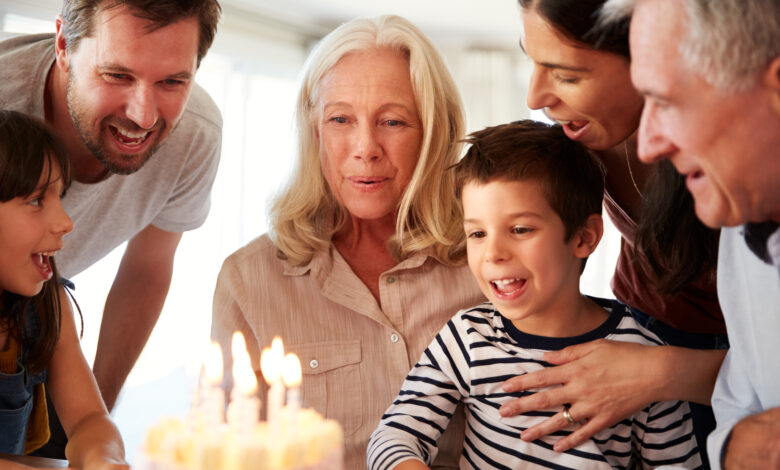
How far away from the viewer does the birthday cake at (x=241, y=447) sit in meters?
0.86

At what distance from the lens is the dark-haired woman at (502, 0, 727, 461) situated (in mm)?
1480

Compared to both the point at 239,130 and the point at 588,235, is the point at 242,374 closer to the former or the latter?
the point at 588,235

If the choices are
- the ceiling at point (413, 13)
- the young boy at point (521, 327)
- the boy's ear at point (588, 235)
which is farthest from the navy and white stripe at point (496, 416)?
the ceiling at point (413, 13)

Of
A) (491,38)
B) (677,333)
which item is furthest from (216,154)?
(491,38)

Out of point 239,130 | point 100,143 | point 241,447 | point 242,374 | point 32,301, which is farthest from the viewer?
point 239,130

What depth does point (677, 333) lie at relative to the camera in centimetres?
198

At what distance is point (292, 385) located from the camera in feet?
3.34

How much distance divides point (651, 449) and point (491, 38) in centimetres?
717

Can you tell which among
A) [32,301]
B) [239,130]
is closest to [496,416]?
[32,301]

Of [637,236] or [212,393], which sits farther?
[637,236]

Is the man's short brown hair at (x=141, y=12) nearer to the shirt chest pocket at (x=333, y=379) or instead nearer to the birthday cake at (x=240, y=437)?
the shirt chest pocket at (x=333, y=379)

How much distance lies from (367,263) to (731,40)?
1.31m

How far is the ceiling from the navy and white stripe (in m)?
5.26

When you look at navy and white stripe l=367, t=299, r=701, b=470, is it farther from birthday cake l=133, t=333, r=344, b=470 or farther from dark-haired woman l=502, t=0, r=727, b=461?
birthday cake l=133, t=333, r=344, b=470
